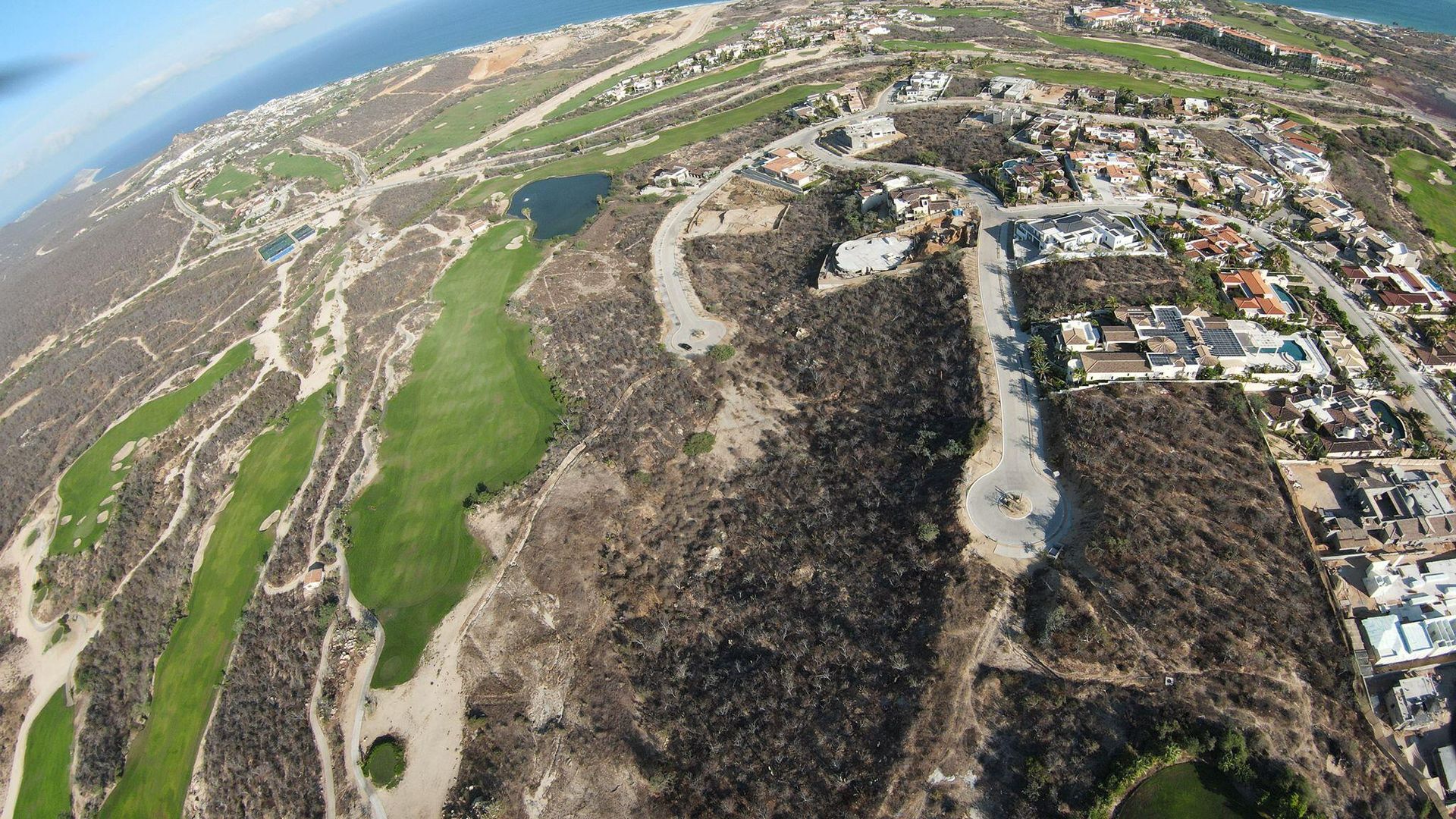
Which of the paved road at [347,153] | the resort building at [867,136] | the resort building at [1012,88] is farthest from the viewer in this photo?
the paved road at [347,153]

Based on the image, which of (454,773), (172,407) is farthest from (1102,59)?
(172,407)

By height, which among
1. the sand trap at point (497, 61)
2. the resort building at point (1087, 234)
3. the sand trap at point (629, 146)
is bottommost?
the resort building at point (1087, 234)

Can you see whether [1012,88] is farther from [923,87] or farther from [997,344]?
[997,344]

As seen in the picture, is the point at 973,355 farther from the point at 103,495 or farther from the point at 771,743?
the point at 103,495

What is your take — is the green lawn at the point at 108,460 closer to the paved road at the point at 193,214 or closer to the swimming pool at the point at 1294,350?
the paved road at the point at 193,214

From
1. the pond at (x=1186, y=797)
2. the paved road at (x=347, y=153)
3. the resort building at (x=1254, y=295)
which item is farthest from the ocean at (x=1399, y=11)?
the paved road at (x=347, y=153)
